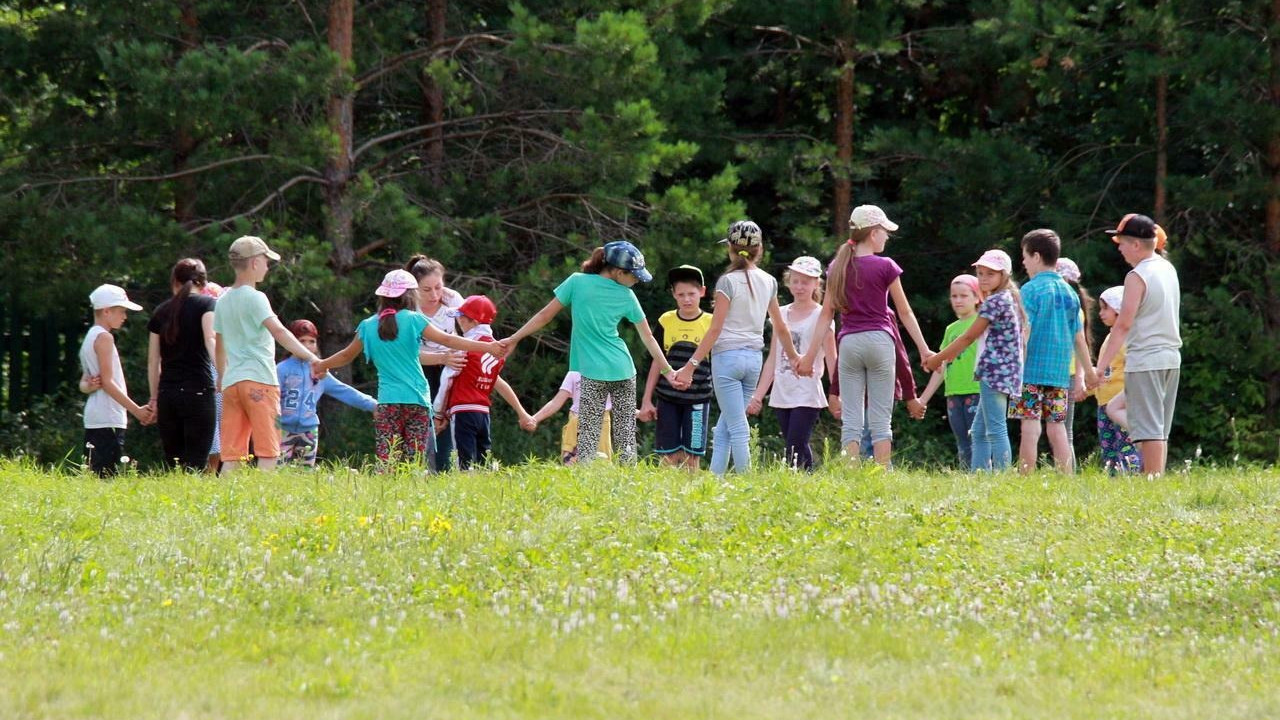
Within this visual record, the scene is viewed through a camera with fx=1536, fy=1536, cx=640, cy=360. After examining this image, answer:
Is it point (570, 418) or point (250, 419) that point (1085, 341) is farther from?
point (250, 419)

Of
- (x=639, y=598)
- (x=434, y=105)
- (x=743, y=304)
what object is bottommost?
(x=639, y=598)

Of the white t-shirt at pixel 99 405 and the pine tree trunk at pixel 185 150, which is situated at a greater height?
the pine tree trunk at pixel 185 150

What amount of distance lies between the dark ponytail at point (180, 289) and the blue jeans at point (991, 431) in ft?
18.2

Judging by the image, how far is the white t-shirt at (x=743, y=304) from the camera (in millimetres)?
10336

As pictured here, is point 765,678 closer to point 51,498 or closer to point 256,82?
point 51,498

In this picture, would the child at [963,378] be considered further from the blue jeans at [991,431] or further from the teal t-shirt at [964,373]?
the blue jeans at [991,431]

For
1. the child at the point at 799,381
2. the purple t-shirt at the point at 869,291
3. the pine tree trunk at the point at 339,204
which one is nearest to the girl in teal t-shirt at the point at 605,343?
the child at the point at 799,381

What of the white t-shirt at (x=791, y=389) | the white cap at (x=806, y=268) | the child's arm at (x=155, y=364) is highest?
the white cap at (x=806, y=268)

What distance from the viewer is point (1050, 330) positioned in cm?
1038

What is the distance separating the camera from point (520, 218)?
18.3m

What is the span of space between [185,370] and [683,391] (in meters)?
3.45

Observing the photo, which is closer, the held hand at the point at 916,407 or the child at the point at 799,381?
the held hand at the point at 916,407

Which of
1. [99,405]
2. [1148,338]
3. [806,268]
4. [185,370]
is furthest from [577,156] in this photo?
[1148,338]

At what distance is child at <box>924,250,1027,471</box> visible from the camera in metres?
10.4
